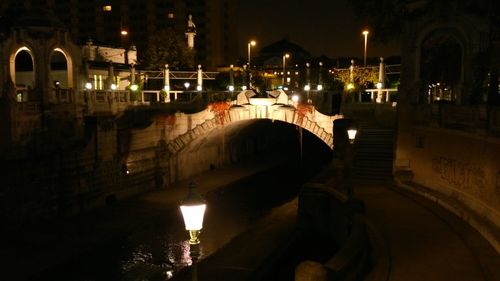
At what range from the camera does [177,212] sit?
106ft

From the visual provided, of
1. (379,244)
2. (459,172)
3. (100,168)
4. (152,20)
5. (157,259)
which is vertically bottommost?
(157,259)

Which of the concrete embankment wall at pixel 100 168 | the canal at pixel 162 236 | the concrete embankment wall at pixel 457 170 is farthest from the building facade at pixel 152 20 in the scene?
the concrete embankment wall at pixel 457 170

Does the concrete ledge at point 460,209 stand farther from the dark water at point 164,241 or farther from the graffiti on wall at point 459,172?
the dark water at point 164,241

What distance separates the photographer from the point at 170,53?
2494 inches

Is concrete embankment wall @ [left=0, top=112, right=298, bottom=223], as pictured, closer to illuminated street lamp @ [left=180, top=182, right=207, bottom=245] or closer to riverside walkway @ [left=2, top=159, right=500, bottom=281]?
riverside walkway @ [left=2, top=159, right=500, bottom=281]

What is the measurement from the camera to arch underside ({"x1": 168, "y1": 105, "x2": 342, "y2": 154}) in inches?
1305

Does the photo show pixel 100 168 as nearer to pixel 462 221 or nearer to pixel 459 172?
pixel 459 172

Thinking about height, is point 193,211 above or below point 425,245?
above

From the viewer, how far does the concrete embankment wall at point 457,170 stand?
1727cm

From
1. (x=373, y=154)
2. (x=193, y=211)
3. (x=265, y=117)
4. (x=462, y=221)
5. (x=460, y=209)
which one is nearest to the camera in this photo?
(x=193, y=211)

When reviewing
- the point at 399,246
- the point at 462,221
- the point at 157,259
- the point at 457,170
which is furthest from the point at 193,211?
the point at 157,259

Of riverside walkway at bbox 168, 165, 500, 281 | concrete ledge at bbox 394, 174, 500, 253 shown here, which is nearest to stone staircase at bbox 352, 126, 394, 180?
riverside walkway at bbox 168, 165, 500, 281

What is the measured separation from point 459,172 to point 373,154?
24.1 feet

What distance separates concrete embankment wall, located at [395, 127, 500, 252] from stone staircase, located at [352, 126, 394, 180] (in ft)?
3.52
